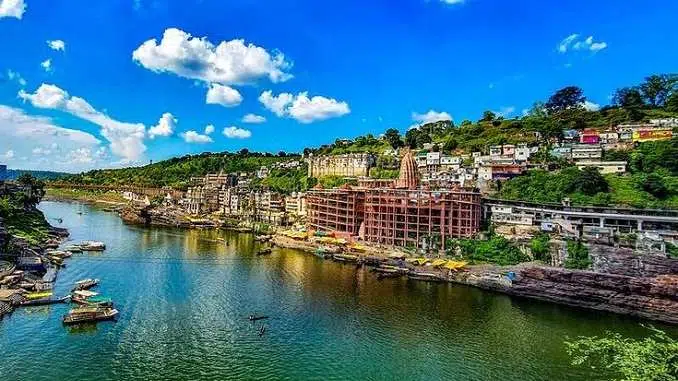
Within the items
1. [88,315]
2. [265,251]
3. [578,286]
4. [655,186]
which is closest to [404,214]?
[265,251]

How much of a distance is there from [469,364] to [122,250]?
131 feet

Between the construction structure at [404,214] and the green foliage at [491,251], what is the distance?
157 centimetres

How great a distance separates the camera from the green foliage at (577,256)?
38.0 metres

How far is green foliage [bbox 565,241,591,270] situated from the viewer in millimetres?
37969

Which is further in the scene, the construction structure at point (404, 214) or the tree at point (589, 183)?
the tree at point (589, 183)

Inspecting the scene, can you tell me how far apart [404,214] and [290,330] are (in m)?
25.4

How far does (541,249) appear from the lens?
135 feet

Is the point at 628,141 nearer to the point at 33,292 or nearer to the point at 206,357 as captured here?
the point at 206,357

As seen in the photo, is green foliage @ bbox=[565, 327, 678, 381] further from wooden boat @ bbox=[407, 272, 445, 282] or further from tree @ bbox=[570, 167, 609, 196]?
tree @ bbox=[570, 167, 609, 196]

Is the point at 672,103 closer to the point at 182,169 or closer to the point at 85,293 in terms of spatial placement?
the point at 85,293

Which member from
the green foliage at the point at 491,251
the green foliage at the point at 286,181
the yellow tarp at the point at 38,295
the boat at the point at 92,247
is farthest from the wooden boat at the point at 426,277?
the green foliage at the point at 286,181

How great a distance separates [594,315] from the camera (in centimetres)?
3244

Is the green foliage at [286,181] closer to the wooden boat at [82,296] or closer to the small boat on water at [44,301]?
the wooden boat at [82,296]

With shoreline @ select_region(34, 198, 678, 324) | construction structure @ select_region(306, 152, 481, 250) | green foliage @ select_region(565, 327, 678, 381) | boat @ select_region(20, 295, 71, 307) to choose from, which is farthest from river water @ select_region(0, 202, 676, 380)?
green foliage @ select_region(565, 327, 678, 381)
